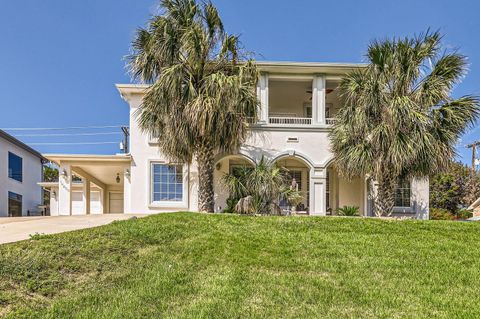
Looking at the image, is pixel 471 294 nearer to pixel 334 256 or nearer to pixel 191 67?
pixel 334 256

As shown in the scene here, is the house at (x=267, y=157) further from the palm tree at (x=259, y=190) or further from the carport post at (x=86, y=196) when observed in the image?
the carport post at (x=86, y=196)

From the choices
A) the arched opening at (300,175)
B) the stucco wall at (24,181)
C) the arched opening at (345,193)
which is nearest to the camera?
the arched opening at (345,193)

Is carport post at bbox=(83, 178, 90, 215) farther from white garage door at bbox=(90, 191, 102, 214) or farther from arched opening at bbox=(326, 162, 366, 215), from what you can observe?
arched opening at bbox=(326, 162, 366, 215)

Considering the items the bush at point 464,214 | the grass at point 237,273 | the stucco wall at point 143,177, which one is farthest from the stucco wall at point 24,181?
the bush at point 464,214

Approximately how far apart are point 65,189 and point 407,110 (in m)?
15.8

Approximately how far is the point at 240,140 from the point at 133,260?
786 cm

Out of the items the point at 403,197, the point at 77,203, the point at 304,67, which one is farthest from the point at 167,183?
the point at 77,203

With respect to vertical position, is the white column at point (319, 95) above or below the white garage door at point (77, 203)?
above

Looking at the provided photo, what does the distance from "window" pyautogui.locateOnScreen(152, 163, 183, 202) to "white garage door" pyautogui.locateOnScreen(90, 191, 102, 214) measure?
1157cm

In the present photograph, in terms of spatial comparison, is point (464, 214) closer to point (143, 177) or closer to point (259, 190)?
point (259, 190)

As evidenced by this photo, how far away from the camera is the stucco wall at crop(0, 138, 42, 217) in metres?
25.3

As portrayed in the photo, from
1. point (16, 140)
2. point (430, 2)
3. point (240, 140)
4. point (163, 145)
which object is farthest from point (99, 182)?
point (430, 2)

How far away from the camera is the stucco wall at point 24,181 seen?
25.3 meters

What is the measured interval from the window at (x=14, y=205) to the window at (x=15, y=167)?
1.37 m
